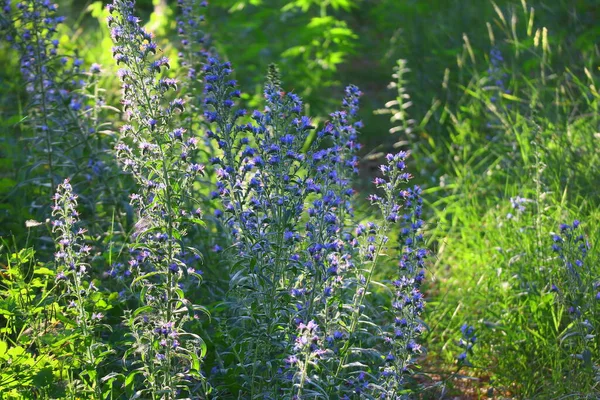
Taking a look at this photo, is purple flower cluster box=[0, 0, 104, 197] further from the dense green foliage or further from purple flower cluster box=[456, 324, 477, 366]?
purple flower cluster box=[456, 324, 477, 366]

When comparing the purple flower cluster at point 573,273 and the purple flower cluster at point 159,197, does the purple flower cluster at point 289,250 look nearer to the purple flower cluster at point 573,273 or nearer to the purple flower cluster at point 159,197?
the purple flower cluster at point 159,197

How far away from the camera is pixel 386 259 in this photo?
12.0ft

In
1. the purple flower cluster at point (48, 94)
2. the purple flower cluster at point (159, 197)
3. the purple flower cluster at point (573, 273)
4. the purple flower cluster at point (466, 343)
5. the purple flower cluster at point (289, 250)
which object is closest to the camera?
the purple flower cluster at point (159, 197)

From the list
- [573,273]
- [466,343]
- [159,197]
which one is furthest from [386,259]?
[159,197]

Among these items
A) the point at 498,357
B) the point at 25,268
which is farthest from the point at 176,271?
the point at 498,357

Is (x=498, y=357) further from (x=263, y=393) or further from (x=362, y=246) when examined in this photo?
(x=263, y=393)

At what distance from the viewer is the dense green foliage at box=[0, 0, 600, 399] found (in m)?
3.17

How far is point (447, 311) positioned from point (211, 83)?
1.99 meters

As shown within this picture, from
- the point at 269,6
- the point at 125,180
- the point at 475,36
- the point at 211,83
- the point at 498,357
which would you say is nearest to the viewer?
the point at 211,83

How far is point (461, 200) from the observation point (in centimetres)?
512

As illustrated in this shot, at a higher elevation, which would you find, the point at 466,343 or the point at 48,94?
the point at 48,94

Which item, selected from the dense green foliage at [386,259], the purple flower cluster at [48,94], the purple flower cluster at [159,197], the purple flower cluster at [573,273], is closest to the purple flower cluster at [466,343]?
the dense green foliage at [386,259]

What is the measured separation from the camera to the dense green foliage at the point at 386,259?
3166 mm

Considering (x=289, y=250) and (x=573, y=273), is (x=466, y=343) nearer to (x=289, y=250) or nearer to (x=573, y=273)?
(x=573, y=273)
